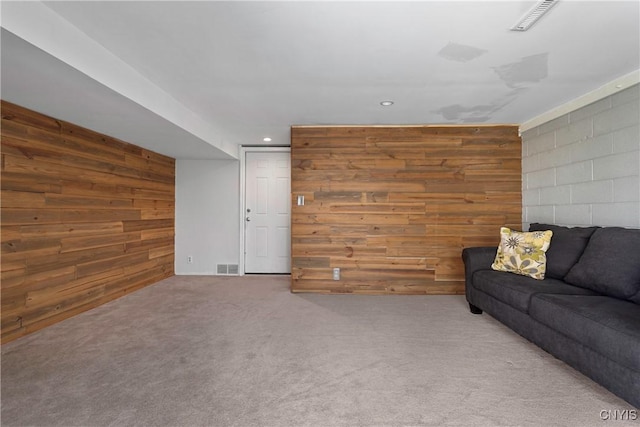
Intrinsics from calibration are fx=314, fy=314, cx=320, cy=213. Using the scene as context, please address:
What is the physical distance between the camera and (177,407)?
5.63 ft

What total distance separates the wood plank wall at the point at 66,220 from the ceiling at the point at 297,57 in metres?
0.31

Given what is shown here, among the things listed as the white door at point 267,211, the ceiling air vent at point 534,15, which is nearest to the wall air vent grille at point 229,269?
the white door at point 267,211

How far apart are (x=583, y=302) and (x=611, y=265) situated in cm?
52

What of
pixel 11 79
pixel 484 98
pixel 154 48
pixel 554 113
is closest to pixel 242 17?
pixel 154 48

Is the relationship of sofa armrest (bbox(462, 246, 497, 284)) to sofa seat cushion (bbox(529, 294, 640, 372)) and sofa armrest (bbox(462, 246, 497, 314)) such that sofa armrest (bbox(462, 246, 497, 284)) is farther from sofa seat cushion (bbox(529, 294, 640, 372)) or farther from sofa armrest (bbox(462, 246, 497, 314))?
sofa seat cushion (bbox(529, 294, 640, 372))

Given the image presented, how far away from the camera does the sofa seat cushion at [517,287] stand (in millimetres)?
2451

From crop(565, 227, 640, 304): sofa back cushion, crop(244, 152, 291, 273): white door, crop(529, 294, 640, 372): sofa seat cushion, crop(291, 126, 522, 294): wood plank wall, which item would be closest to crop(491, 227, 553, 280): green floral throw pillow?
crop(565, 227, 640, 304): sofa back cushion

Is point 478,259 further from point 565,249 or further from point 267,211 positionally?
point 267,211

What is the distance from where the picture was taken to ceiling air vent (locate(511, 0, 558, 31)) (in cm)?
175

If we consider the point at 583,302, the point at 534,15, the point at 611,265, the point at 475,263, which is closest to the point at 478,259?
the point at 475,263

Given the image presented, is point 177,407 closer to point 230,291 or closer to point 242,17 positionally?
point 242,17

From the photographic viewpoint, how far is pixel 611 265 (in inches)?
91.7

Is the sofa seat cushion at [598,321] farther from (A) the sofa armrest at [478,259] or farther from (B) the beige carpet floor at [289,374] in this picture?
(A) the sofa armrest at [478,259]

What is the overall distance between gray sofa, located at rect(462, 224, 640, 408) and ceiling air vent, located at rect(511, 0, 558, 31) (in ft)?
5.70
